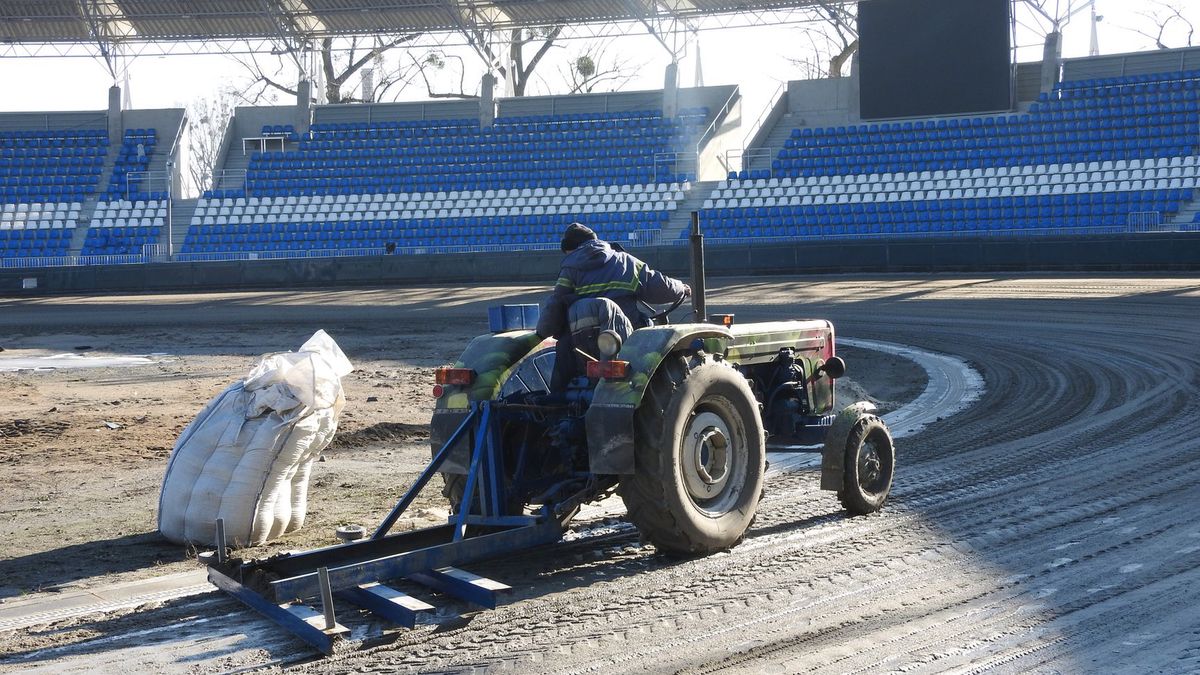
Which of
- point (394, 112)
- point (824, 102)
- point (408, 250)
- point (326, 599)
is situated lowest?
point (326, 599)

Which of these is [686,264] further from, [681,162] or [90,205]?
[90,205]

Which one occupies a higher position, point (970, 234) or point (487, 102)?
point (487, 102)

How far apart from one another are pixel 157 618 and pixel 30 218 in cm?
3257

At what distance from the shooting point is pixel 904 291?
72.2 feet

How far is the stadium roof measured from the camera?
121ft

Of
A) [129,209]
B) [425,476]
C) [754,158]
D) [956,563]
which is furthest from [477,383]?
[129,209]

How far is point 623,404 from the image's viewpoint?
5.72m

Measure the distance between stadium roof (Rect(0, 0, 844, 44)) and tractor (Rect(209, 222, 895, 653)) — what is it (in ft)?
103

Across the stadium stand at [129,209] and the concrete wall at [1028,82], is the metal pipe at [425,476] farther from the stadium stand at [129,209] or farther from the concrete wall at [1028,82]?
the concrete wall at [1028,82]

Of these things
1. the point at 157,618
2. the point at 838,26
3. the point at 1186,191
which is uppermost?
the point at 838,26

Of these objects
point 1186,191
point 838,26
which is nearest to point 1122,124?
point 1186,191

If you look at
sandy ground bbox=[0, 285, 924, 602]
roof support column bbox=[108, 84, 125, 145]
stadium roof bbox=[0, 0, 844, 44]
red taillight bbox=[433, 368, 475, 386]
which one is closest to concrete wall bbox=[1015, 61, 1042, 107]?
stadium roof bbox=[0, 0, 844, 44]

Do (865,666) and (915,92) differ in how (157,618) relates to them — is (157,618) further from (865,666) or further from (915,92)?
(915,92)

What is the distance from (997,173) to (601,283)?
25.9 m
